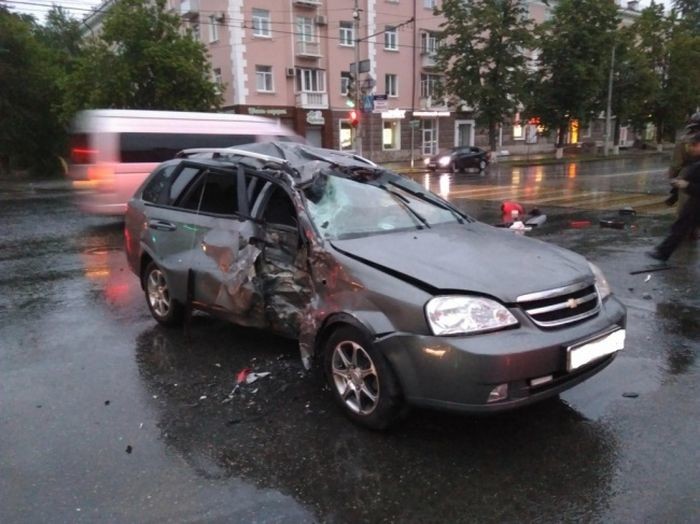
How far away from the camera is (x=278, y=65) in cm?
3784

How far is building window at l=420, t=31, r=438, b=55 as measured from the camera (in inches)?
1741

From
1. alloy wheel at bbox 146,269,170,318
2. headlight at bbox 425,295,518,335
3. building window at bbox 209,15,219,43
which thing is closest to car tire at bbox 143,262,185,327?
alloy wheel at bbox 146,269,170,318

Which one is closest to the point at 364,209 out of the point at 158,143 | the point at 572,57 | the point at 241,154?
the point at 241,154

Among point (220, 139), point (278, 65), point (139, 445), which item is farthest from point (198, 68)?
point (139, 445)

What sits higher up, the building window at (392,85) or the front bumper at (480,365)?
the building window at (392,85)

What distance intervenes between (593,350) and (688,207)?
4648mm

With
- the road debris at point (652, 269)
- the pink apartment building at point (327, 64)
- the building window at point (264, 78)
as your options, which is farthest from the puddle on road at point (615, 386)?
the building window at point (264, 78)

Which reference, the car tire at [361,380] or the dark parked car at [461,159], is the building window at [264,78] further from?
the car tire at [361,380]

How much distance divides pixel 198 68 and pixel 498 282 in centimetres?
2937

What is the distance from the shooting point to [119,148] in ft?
38.8

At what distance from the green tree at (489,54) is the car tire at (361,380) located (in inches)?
1357

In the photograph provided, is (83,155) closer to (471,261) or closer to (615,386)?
(471,261)

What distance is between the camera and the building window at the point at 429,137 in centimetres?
4531

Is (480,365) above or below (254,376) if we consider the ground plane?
above
